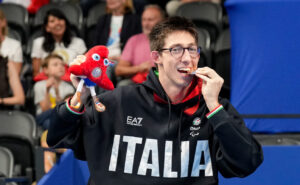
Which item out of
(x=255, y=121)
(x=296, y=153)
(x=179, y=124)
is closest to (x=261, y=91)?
(x=255, y=121)

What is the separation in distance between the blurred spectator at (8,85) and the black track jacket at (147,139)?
8.58 ft

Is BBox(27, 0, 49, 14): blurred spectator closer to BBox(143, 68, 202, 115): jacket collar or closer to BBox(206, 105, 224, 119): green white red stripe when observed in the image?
BBox(143, 68, 202, 115): jacket collar

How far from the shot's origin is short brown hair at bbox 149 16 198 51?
246 centimetres

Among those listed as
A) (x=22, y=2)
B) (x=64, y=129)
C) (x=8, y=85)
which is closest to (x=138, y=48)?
(x=8, y=85)

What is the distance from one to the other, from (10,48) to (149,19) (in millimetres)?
1377

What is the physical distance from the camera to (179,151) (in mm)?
2434

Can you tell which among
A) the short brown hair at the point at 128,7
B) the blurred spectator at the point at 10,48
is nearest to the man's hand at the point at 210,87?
the blurred spectator at the point at 10,48

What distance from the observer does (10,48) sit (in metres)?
5.55

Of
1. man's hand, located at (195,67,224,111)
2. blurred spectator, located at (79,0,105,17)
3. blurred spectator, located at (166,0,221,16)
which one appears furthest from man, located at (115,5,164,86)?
man's hand, located at (195,67,224,111)

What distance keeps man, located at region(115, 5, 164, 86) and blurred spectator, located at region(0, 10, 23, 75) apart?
99 centimetres

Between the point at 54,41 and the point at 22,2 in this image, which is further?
the point at 22,2

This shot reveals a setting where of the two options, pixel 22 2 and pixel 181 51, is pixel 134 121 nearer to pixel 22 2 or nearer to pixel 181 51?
pixel 181 51

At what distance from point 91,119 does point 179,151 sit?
406mm

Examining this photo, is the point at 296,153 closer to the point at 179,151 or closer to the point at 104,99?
the point at 179,151
